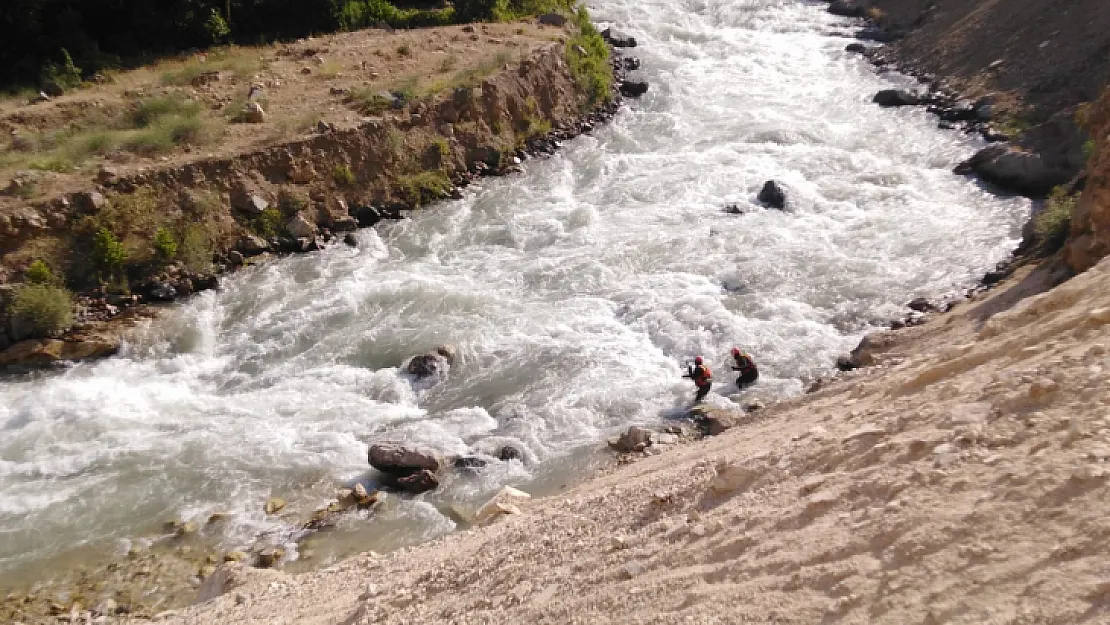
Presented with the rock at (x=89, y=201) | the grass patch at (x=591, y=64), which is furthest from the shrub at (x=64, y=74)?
the grass patch at (x=591, y=64)

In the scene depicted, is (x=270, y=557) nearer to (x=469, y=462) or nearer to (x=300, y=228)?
(x=469, y=462)

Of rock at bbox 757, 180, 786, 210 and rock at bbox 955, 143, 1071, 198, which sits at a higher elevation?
rock at bbox 955, 143, 1071, 198

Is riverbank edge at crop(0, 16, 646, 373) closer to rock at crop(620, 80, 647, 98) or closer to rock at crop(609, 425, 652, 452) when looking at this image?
rock at crop(620, 80, 647, 98)

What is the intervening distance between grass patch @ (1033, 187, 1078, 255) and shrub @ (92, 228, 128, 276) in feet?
58.4

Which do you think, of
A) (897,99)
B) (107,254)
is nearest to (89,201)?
(107,254)

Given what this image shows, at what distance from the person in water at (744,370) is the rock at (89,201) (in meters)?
13.1

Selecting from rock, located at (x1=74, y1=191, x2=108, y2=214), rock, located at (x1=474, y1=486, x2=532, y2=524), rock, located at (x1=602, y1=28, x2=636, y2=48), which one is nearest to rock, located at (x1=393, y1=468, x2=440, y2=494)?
rock, located at (x1=474, y1=486, x2=532, y2=524)

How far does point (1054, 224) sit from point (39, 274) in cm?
1925

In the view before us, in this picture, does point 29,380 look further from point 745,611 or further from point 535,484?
point 745,611

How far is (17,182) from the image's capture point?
1570 cm

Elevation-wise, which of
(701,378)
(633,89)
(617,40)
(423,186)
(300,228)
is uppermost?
(617,40)

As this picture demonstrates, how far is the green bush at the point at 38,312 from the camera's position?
14.2 meters

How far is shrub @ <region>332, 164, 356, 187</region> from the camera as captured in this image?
18859 millimetres

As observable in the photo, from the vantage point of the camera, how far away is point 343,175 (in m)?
18.9
